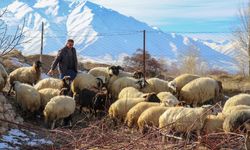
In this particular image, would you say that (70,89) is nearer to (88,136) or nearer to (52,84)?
(52,84)

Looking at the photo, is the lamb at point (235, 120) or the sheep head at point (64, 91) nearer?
the lamb at point (235, 120)

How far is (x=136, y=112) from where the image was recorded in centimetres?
1237

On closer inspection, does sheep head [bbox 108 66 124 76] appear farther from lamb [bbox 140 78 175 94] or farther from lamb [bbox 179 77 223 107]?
lamb [bbox 179 77 223 107]

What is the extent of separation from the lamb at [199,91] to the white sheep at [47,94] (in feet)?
13.6

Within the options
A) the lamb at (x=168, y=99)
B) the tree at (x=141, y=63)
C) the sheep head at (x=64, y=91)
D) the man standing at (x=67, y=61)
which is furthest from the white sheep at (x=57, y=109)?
the tree at (x=141, y=63)

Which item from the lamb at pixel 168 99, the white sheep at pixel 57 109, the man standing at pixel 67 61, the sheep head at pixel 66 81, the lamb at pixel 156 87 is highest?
the man standing at pixel 67 61

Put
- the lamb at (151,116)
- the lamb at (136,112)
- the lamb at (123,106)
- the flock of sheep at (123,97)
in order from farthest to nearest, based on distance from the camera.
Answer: the lamb at (123,106), the lamb at (136,112), the lamb at (151,116), the flock of sheep at (123,97)

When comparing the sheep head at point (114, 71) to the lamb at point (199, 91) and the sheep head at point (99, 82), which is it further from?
the lamb at point (199, 91)

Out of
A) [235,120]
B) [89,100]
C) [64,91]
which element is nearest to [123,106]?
[89,100]

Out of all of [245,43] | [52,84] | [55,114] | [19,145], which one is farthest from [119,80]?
[245,43]

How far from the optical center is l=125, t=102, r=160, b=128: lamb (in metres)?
12.3

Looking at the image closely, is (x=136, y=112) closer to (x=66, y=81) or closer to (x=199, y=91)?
(x=66, y=81)

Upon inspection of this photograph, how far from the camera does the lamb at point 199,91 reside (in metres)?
16.2

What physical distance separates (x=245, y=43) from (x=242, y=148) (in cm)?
4251
